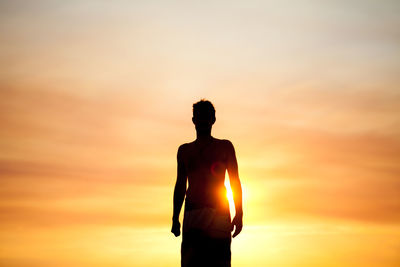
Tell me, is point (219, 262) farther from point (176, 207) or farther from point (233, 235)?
point (176, 207)

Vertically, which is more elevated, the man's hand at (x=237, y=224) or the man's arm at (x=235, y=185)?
the man's arm at (x=235, y=185)

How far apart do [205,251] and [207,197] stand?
3.41 ft

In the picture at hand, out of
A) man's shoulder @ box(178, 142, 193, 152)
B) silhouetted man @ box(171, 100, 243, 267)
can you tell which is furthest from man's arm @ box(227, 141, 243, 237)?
man's shoulder @ box(178, 142, 193, 152)

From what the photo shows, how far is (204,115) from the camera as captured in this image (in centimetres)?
1044

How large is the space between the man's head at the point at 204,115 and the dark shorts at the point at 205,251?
81.4 inches

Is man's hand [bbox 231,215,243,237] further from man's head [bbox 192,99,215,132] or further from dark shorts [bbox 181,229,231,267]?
man's head [bbox 192,99,215,132]

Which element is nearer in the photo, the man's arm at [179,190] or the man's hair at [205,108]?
the man's hair at [205,108]

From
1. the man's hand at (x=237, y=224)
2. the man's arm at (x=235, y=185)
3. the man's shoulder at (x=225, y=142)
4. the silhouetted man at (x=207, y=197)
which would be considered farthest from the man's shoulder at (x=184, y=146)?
the man's hand at (x=237, y=224)

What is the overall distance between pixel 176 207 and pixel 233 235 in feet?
4.47

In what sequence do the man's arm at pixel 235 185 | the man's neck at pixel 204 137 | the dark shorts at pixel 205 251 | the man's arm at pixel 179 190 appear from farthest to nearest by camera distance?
the man's arm at pixel 179 190 < the man's neck at pixel 204 137 < the man's arm at pixel 235 185 < the dark shorts at pixel 205 251

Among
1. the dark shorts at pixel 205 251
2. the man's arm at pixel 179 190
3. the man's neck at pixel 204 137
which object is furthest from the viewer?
the man's arm at pixel 179 190

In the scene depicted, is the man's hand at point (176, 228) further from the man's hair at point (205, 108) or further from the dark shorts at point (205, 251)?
the man's hair at point (205, 108)

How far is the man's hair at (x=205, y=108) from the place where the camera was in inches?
412

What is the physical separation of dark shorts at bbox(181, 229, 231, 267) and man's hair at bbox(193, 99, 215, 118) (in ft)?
7.69
